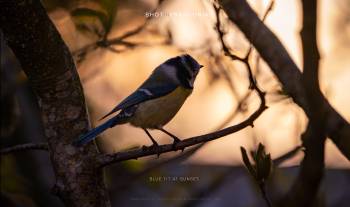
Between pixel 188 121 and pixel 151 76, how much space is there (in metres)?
0.15

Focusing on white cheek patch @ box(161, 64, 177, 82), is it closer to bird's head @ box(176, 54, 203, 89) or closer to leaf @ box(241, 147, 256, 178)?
bird's head @ box(176, 54, 203, 89)

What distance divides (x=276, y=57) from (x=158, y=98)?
1.32 ft

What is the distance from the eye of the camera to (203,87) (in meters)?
1.53

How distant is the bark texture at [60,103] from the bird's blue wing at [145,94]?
29cm

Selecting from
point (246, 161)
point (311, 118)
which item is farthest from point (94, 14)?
point (311, 118)

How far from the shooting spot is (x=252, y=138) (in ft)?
4.37

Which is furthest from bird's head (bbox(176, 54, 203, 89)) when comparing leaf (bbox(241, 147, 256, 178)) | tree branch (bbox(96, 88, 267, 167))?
leaf (bbox(241, 147, 256, 178))

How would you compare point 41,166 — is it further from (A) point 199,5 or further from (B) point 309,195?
(B) point 309,195

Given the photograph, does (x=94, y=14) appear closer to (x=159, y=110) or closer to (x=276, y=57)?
(x=159, y=110)

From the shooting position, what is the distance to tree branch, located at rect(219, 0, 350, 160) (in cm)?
105

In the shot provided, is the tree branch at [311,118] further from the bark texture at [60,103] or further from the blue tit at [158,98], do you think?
the blue tit at [158,98]

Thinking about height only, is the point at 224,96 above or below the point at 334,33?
below

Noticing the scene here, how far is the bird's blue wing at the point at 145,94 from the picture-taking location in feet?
4.90

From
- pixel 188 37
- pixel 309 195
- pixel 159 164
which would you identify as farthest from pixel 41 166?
pixel 309 195
